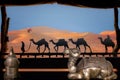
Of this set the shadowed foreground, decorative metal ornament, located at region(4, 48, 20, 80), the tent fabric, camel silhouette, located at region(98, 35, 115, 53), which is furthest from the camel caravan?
decorative metal ornament, located at region(4, 48, 20, 80)

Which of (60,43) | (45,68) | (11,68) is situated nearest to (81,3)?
(45,68)

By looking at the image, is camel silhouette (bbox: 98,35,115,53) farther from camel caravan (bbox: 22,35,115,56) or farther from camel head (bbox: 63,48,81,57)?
camel head (bbox: 63,48,81,57)

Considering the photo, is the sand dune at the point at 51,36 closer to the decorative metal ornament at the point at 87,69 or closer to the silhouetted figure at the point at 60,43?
the silhouetted figure at the point at 60,43

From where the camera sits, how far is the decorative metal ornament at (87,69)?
248 cm

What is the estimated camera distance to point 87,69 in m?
2.52

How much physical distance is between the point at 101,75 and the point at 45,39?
14.4ft

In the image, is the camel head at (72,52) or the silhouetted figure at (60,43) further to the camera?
the silhouetted figure at (60,43)

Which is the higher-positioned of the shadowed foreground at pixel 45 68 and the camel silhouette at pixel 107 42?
the camel silhouette at pixel 107 42

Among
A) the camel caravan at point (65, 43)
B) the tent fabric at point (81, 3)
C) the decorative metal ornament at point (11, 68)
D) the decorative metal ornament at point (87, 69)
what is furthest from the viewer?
the camel caravan at point (65, 43)

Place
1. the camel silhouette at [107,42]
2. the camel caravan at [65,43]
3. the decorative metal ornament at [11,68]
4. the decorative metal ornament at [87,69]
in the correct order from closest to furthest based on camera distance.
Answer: the decorative metal ornament at [87,69]
the decorative metal ornament at [11,68]
the camel silhouette at [107,42]
the camel caravan at [65,43]

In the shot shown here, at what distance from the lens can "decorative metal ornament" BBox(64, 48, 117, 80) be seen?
8.15 ft

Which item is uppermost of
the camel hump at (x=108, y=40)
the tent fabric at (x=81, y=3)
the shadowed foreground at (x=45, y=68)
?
the tent fabric at (x=81, y=3)

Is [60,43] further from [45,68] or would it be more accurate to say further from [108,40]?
[45,68]

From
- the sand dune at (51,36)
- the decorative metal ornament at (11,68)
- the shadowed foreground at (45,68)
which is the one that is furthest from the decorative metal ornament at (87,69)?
the sand dune at (51,36)
